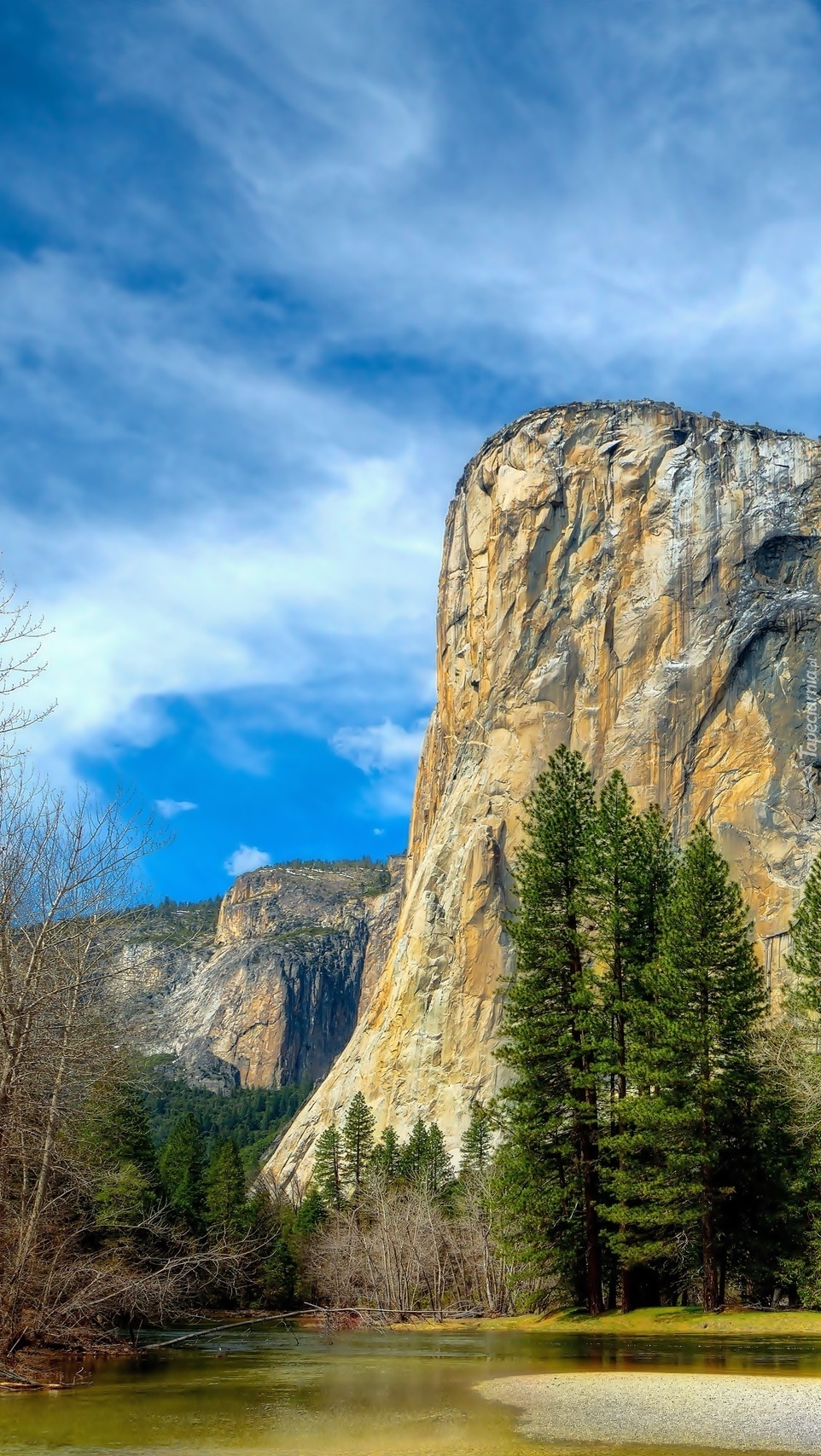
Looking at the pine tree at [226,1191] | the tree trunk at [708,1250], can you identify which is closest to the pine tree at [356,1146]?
the pine tree at [226,1191]

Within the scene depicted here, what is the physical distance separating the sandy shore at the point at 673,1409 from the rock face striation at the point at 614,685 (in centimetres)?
7344

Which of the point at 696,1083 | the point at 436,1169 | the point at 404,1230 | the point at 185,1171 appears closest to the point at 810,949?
the point at 696,1083

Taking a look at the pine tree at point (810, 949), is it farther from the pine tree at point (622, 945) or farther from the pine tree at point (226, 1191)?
the pine tree at point (226, 1191)

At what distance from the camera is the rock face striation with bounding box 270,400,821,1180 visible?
9412 cm

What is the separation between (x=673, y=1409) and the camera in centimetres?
1495

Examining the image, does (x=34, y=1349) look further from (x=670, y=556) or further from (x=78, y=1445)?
(x=670, y=556)

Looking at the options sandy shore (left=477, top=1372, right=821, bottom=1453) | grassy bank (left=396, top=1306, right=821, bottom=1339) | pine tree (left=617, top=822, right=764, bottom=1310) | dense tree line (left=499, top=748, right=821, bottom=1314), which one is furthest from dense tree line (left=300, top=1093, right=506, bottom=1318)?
sandy shore (left=477, top=1372, right=821, bottom=1453)

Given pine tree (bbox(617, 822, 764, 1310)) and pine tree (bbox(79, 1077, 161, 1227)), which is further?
pine tree (bbox(617, 822, 764, 1310))

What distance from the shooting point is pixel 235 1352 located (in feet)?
95.1

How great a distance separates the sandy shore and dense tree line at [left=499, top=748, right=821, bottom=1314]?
38.2 ft

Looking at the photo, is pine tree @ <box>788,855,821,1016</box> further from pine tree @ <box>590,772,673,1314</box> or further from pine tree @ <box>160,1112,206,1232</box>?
pine tree @ <box>160,1112,206,1232</box>

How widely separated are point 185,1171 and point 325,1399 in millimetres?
58217

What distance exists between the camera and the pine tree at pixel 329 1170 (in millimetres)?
70938

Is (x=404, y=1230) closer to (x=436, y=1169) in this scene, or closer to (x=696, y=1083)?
(x=436, y=1169)
